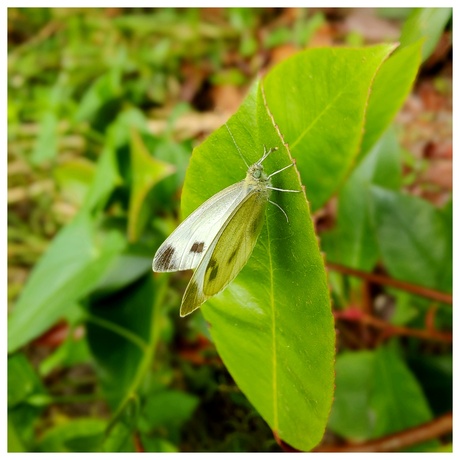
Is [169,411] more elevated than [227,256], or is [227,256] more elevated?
[227,256]

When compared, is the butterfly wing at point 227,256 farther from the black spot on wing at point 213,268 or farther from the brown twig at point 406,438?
the brown twig at point 406,438

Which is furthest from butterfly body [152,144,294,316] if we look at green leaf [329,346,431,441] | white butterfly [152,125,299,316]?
green leaf [329,346,431,441]

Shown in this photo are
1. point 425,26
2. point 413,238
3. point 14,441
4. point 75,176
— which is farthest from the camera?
point 75,176

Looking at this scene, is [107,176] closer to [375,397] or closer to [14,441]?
[14,441]

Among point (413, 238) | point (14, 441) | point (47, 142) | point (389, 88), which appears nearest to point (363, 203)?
point (413, 238)

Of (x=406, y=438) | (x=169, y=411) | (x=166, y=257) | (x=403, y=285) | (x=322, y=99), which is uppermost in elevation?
(x=322, y=99)

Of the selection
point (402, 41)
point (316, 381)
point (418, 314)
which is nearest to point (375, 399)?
point (418, 314)

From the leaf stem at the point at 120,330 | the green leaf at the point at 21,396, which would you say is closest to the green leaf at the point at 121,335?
the leaf stem at the point at 120,330
